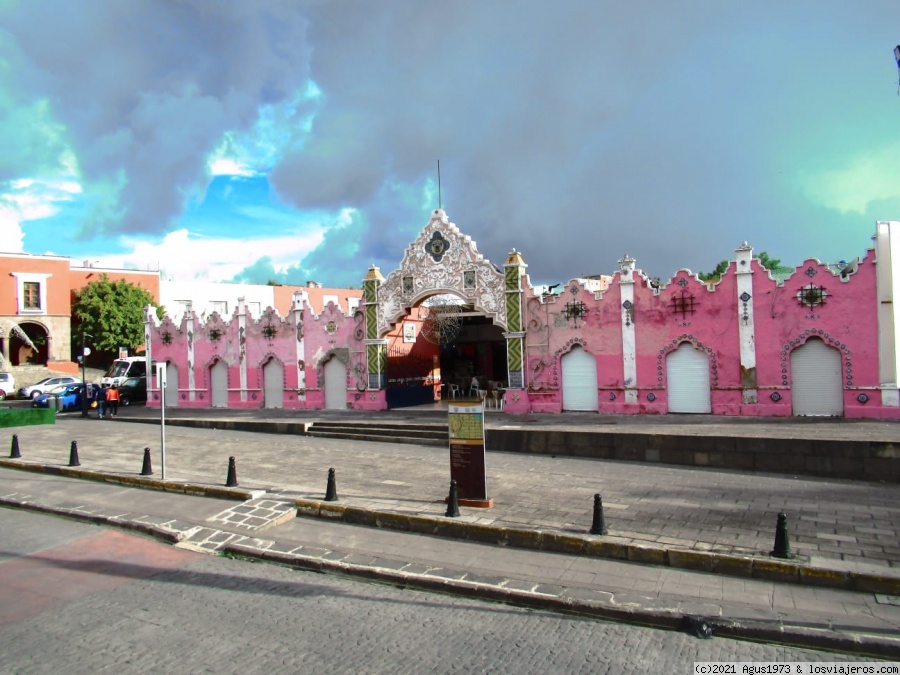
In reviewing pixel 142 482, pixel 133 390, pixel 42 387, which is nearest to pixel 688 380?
pixel 142 482

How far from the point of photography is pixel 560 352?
23156 millimetres

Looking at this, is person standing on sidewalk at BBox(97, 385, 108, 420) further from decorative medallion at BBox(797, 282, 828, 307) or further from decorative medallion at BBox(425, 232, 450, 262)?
decorative medallion at BBox(797, 282, 828, 307)

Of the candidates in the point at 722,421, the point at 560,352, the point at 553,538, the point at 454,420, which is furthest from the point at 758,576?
the point at 560,352

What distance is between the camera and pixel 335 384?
2730 cm

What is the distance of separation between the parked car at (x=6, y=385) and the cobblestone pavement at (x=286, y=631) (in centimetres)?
3586

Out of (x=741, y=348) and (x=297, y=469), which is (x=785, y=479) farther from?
(x=297, y=469)

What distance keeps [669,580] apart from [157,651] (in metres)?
5.76

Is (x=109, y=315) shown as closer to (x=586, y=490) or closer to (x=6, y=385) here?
(x=6, y=385)

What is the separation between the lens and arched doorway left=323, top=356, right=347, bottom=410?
27.1m

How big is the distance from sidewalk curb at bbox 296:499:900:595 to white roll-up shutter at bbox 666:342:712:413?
Result: 1344cm

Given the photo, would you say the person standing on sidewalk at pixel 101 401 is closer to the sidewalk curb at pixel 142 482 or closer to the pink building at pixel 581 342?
the pink building at pixel 581 342

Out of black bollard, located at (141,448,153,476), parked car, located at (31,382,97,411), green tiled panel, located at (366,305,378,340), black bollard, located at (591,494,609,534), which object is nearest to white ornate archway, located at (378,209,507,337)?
green tiled panel, located at (366,305,378,340)

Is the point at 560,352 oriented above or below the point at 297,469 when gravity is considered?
above

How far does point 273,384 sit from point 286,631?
75.6 ft
